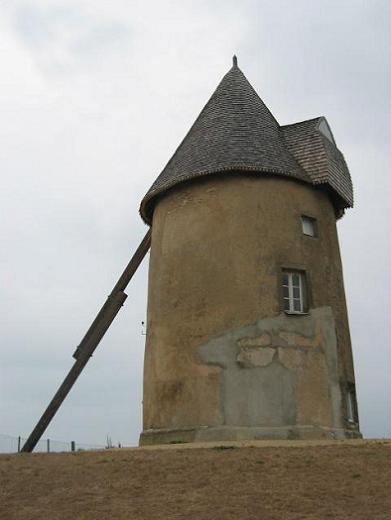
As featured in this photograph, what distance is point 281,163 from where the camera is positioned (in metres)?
16.9

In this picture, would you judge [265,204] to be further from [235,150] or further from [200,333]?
[200,333]

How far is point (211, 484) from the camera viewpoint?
377 inches

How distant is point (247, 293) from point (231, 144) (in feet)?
14.1

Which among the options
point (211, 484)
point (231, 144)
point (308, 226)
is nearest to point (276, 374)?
point (308, 226)

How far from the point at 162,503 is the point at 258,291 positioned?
24.2ft

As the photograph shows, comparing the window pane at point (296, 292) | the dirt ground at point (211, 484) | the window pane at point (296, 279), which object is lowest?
the dirt ground at point (211, 484)

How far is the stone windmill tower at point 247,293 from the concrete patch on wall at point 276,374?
24 millimetres

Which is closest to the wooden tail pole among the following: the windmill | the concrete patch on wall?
the windmill

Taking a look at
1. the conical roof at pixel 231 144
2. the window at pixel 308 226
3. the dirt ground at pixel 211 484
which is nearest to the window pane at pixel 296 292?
the window at pixel 308 226

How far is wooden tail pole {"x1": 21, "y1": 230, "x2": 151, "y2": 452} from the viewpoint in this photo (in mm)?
19891

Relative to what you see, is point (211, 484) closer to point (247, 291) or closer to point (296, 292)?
point (247, 291)

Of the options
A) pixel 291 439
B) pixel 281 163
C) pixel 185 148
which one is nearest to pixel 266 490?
pixel 291 439

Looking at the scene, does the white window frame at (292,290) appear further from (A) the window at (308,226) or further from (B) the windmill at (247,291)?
(A) the window at (308,226)

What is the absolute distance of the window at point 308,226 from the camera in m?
16.8
